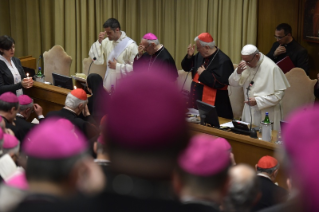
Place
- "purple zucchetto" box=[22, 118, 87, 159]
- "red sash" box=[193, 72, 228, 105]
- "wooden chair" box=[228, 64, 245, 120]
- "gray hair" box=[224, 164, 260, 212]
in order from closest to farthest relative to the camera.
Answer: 1. "purple zucchetto" box=[22, 118, 87, 159]
2. "gray hair" box=[224, 164, 260, 212]
3. "red sash" box=[193, 72, 228, 105]
4. "wooden chair" box=[228, 64, 245, 120]

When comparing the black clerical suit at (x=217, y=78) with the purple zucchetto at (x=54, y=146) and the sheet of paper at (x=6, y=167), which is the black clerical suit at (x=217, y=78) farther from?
the purple zucchetto at (x=54, y=146)

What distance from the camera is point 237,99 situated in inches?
273

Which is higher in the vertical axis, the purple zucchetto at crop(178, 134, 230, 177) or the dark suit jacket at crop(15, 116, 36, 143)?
the purple zucchetto at crop(178, 134, 230, 177)

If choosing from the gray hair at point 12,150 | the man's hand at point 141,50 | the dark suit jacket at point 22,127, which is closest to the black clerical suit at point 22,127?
the dark suit jacket at point 22,127

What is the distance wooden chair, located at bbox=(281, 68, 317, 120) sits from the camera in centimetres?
680

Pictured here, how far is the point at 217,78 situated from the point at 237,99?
700mm

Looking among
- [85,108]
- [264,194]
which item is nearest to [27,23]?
[85,108]

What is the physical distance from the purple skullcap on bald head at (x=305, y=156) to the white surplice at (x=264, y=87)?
16.0 ft

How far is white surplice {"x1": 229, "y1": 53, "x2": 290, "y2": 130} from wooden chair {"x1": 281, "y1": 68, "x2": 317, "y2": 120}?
886 millimetres

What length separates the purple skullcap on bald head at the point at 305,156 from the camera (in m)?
0.92

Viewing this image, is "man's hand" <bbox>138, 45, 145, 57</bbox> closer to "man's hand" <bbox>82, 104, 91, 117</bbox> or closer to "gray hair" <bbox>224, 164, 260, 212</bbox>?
"man's hand" <bbox>82, 104, 91, 117</bbox>

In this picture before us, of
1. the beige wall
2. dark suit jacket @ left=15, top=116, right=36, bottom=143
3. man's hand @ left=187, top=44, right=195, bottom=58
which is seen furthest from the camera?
the beige wall

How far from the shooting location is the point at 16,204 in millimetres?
973

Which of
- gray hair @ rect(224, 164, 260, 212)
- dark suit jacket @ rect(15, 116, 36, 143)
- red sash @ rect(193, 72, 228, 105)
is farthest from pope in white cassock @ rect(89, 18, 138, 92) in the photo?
gray hair @ rect(224, 164, 260, 212)
